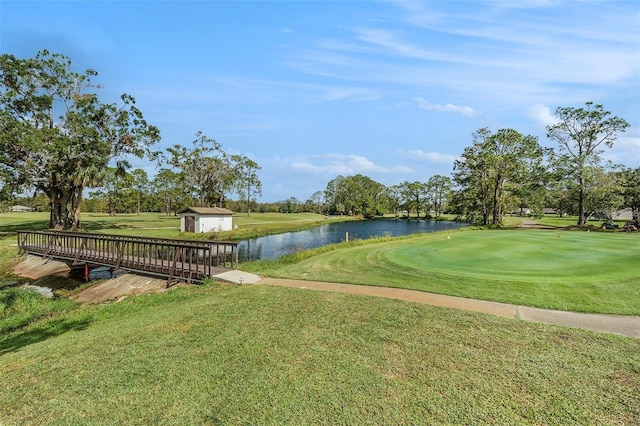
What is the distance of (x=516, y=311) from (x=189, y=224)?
32.3 metres

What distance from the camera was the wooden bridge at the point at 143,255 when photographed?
39.8 feet

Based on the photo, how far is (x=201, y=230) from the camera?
110 ft

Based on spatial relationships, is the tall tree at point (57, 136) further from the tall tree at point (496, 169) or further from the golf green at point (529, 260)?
the tall tree at point (496, 169)

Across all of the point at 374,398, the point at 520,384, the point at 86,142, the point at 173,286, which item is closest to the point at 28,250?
the point at 86,142

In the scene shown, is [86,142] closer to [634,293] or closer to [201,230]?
[201,230]

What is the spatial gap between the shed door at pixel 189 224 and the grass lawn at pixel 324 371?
27.0 metres

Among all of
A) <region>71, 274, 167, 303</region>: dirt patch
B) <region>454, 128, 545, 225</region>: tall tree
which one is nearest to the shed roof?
<region>71, 274, 167, 303</region>: dirt patch

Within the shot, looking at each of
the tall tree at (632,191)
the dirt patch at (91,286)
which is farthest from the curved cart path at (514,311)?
the tall tree at (632,191)

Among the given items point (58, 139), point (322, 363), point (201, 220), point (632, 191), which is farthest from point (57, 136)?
point (632, 191)

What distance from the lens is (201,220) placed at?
33.5 m

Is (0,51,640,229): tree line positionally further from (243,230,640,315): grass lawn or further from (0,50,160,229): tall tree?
(243,230,640,315): grass lawn

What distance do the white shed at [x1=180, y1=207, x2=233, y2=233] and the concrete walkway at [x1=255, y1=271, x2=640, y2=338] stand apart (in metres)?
26.9

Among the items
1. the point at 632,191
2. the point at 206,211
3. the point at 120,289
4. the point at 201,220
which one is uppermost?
the point at 632,191

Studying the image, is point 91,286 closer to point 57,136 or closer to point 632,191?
point 57,136
